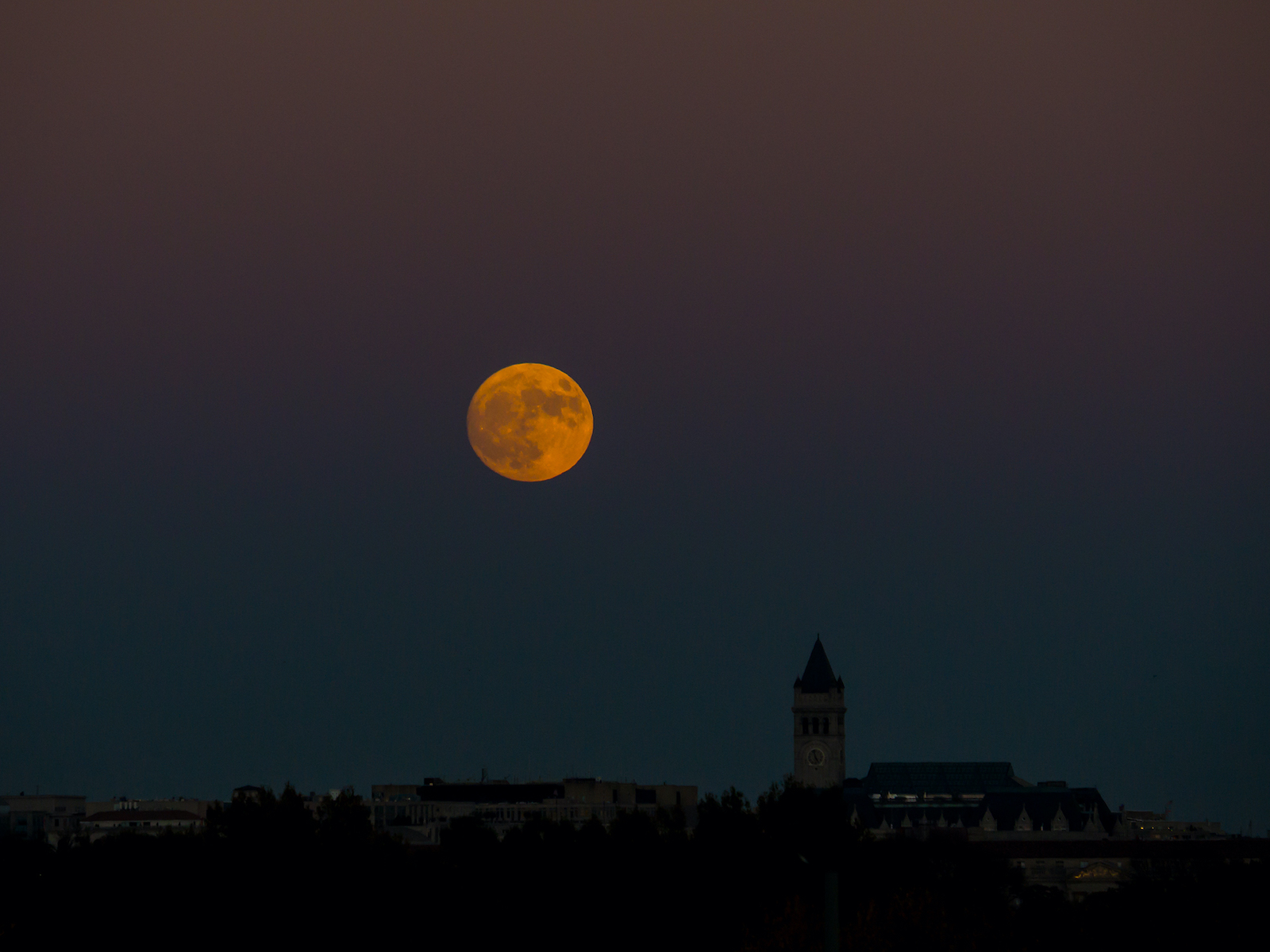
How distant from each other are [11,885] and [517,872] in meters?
26.7

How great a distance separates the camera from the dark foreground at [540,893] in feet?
261

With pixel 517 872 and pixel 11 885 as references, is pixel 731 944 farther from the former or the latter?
pixel 11 885

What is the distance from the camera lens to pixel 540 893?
82125mm

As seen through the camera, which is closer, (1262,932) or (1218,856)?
(1262,932)

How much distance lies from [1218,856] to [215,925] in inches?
4338

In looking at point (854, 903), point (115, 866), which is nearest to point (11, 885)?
point (115, 866)

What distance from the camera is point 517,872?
280 feet

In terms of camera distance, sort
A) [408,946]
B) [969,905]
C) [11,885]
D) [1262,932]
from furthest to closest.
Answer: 1. [11,885]
2. [1262,932]
3. [408,946]
4. [969,905]

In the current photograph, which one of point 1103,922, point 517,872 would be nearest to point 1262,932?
point 1103,922

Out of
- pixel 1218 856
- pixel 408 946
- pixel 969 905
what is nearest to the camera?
pixel 969 905

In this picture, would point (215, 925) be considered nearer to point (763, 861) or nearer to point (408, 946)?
point (408, 946)

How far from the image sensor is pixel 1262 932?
85000 millimetres

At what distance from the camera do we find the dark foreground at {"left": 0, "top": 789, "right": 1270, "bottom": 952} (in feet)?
261

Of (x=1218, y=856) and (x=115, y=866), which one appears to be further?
(x=1218, y=856)
